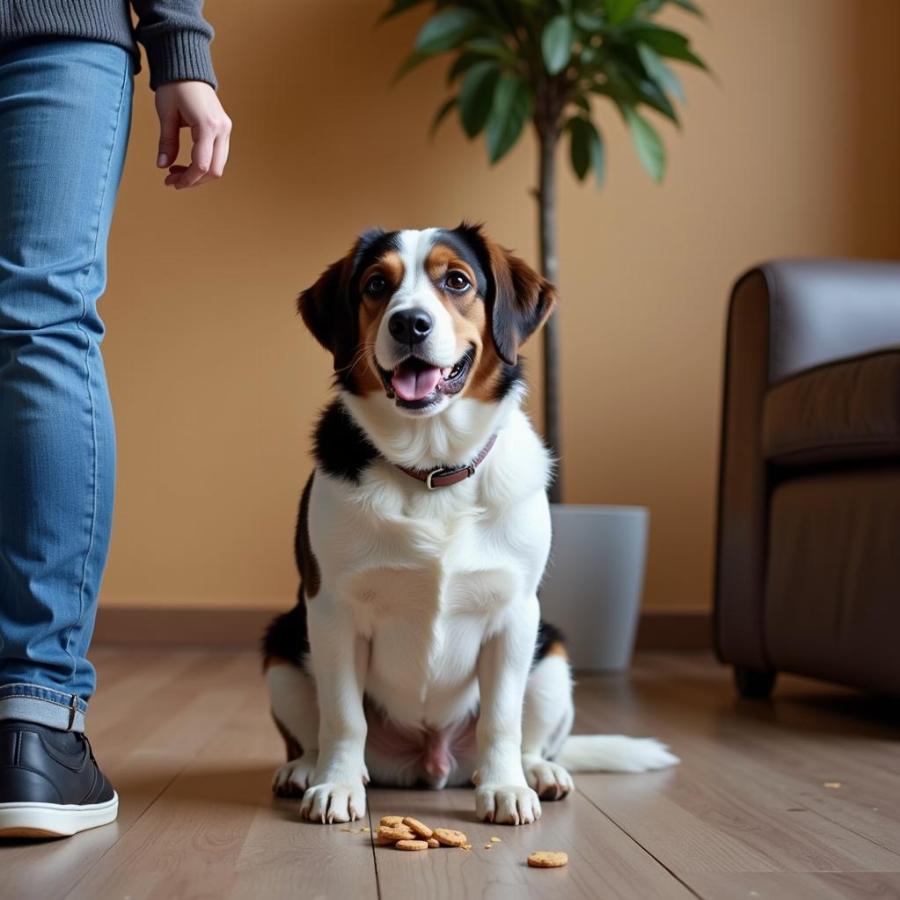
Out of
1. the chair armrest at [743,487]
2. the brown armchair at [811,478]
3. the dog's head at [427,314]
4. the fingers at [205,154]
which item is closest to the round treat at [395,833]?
the dog's head at [427,314]

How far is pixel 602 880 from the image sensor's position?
1.25 m

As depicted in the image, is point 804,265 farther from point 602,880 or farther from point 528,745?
point 602,880

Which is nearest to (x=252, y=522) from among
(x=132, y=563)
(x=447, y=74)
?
(x=132, y=563)

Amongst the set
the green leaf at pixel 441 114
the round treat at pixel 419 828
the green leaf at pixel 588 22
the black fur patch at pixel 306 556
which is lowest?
the round treat at pixel 419 828

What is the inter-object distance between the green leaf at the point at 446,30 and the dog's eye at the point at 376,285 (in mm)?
1739

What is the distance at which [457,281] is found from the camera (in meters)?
1.71

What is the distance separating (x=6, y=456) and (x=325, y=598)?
447 mm

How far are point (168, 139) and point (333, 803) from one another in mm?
835

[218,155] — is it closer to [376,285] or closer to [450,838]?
[376,285]

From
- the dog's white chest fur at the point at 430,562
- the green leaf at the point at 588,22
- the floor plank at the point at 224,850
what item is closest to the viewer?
the floor plank at the point at 224,850

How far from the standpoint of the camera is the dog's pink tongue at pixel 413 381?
5.32 ft

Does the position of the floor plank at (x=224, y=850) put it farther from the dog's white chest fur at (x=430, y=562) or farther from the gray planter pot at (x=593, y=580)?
the gray planter pot at (x=593, y=580)

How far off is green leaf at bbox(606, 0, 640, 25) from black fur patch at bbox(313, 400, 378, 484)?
5.83 feet

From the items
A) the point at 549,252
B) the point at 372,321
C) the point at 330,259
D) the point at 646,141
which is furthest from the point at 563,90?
the point at 372,321
